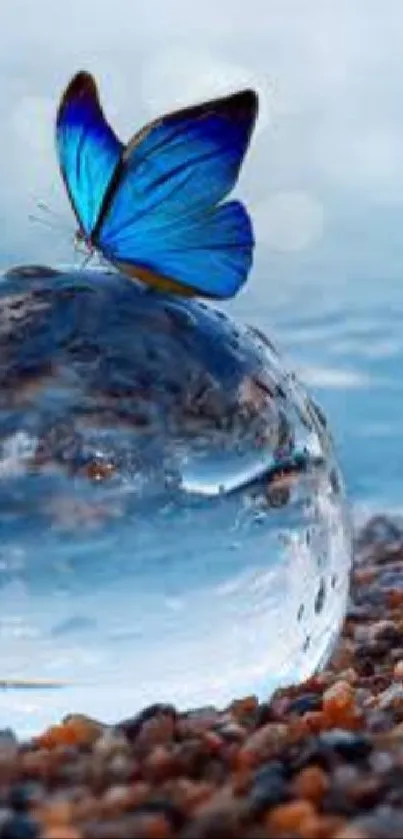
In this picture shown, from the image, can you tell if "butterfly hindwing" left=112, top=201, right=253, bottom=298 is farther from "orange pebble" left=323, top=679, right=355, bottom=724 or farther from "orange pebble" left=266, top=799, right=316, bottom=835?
"orange pebble" left=266, top=799, right=316, bottom=835

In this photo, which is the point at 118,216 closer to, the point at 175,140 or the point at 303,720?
the point at 175,140

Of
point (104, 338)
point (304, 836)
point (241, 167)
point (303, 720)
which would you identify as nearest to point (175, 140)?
point (241, 167)

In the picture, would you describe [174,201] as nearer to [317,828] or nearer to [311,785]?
[311,785]

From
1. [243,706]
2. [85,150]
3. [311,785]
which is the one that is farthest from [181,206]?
[311,785]

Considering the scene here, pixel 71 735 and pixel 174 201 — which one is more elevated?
pixel 174 201

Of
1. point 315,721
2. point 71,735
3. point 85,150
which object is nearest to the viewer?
point 71,735
